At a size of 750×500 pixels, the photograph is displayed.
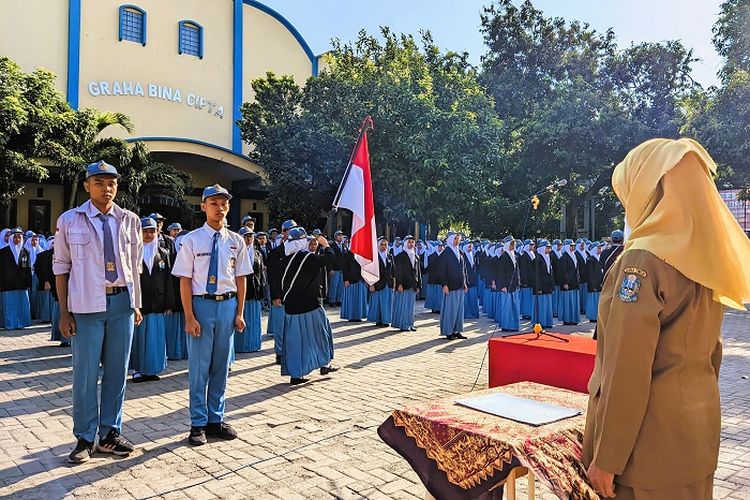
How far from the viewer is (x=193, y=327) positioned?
4.95 m

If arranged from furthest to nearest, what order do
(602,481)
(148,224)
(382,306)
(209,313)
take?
(382,306) < (148,224) < (209,313) < (602,481)

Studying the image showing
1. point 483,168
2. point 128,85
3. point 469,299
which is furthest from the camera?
point 128,85

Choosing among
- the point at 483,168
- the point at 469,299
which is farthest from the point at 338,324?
the point at 483,168

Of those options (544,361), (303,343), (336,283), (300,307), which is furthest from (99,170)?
(336,283)

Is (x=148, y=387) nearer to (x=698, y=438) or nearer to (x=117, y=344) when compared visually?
(x=117, y=344)

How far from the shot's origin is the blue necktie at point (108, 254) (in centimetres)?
458

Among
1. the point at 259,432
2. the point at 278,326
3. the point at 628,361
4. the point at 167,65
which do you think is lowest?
the point at 259,432

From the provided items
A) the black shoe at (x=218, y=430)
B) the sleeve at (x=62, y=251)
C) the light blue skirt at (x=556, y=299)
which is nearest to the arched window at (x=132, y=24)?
the light blue skirt at (x=556, y=299)

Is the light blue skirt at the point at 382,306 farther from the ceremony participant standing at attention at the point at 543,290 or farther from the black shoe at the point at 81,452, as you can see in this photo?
the black shoe at the point at 81,452

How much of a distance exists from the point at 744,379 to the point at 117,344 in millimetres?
7739

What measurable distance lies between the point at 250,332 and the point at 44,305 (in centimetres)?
640

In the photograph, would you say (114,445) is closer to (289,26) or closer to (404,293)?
(404,293)

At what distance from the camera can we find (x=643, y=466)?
209 centimetres

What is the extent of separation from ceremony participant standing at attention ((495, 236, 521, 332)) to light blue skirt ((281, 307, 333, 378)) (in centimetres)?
598
